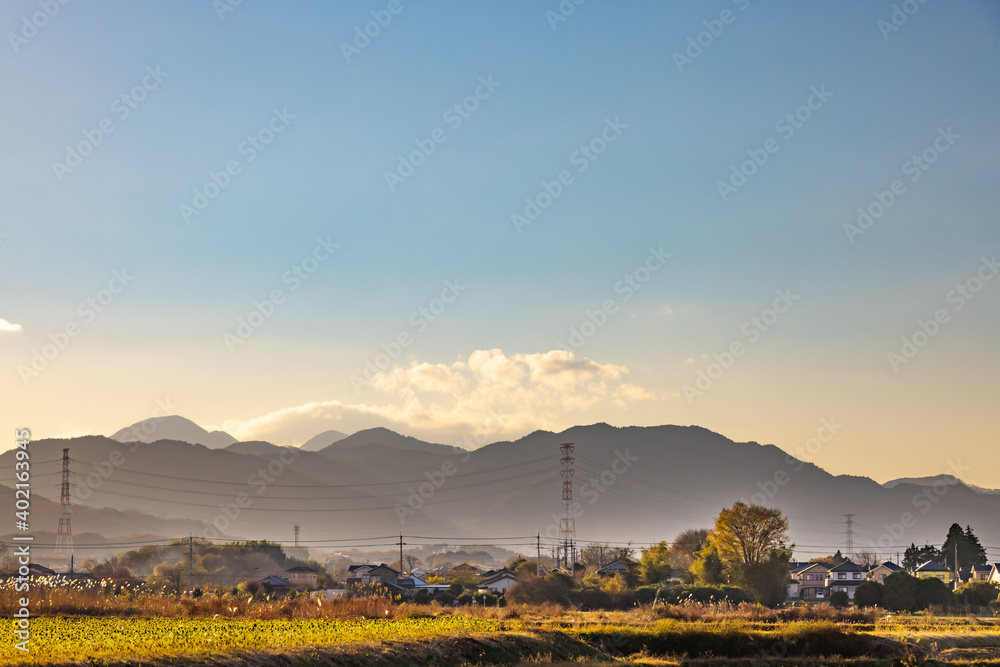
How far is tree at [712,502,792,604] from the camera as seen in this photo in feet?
282

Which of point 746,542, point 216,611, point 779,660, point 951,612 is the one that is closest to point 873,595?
point 951,612

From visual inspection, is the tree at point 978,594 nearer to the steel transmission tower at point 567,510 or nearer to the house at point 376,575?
the steel transmission tower at point 567,510

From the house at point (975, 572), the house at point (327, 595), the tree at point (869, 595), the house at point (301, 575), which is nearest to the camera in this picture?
the house at point (327, 595)

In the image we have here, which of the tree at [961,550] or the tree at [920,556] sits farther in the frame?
the tree at [920,556]

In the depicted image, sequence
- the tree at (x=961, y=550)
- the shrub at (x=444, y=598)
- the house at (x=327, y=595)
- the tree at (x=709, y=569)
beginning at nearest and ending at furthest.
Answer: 1. the house at (x=327, y=595)
2. the shrub at (x=444, y=598)
3. the tree at (x=709, y=569)
4. the tree at (x=961, y=550)

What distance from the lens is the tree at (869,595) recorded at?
256 ft

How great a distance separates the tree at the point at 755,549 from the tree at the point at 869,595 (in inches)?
342

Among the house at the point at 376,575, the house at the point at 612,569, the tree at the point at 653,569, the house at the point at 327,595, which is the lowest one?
the house at the point at 376,575

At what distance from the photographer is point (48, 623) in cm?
3219

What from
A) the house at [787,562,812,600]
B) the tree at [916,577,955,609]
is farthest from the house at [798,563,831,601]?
the tree at [916,577,955,609]

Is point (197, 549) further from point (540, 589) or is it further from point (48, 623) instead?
point (48, 623)

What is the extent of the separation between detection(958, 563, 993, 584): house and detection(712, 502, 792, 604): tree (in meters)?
53.5

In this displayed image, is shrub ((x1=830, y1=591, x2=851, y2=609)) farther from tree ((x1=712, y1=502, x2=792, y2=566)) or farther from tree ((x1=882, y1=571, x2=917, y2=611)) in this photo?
tree ((x1=712, y1=502, x2=792, y2=566))

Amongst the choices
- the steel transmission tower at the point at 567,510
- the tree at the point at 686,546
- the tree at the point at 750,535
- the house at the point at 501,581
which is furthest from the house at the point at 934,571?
the house at the point at 501,581
